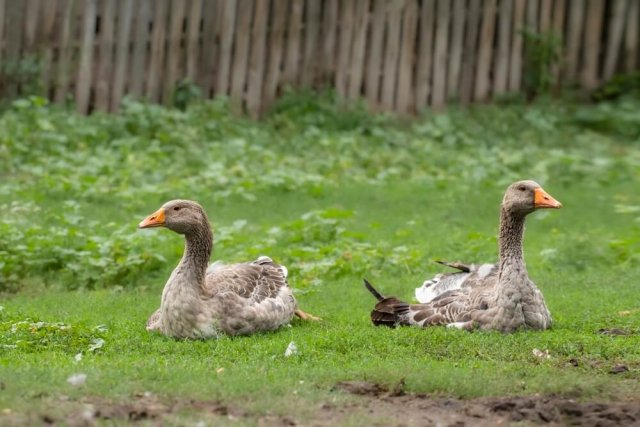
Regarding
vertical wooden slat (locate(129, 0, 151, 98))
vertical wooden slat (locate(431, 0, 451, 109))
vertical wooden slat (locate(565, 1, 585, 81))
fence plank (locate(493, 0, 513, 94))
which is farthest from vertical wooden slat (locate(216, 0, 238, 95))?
vertical wooden slat (locate(565, 1, 585, 81))

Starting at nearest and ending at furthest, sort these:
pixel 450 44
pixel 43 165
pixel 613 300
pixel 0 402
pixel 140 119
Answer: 1. pixel 0 402
2. pixel 613 300
3. pixel 43 165
4. pixel 140 119
5. pixel 450 44

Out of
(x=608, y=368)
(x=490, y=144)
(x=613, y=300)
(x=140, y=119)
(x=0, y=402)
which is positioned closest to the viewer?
(x=0, y=402)

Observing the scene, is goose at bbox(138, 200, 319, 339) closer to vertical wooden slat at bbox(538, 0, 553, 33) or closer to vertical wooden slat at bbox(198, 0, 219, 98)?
vertical wooden slat at bbox(198, 0, 219, 98)

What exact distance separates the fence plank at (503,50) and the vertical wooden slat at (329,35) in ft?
9.80

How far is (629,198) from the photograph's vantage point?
57.4 ft

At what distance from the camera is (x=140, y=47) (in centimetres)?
1977

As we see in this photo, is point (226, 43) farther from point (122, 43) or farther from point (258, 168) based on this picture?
point (258, 168)

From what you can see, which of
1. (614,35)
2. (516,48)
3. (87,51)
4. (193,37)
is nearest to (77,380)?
(87,51)

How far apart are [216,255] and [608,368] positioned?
5333 mm

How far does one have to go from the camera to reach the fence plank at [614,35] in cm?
2325

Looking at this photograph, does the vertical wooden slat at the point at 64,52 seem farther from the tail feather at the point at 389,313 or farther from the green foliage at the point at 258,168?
the tail feather at the point at 389,313

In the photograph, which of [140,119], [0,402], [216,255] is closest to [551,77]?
[140,119]

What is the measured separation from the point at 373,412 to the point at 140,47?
12881 mm

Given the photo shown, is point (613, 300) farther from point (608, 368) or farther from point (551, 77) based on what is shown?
point (551, 77)
